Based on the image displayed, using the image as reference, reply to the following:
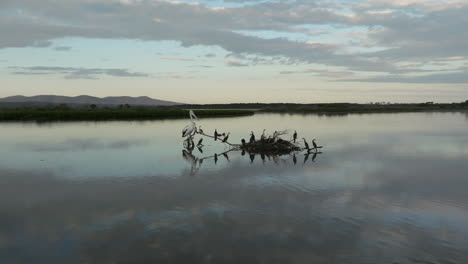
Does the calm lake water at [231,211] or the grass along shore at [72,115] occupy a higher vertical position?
the grass along shore at [72,115]

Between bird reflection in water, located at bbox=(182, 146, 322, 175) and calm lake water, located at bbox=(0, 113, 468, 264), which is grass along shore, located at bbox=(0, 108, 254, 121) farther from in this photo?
calm lake water, located at bbox=(0, 113, 468, 264)

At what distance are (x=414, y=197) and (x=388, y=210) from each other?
1526mm

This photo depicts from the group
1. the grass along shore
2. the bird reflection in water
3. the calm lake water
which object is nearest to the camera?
the calm lake water

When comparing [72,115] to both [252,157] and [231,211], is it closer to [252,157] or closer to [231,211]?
[252,157]

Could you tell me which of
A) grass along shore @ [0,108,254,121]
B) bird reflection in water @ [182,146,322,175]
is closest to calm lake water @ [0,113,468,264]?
bird reflection in water @ [182,146,322,175]

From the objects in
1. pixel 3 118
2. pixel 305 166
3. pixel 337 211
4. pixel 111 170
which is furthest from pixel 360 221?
pixel 3 118

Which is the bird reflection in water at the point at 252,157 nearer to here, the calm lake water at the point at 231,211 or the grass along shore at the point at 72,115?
the calm lake water at the point at 231,211

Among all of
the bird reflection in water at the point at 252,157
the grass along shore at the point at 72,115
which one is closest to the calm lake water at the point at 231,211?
the bird reflection in water at the point at 252,157

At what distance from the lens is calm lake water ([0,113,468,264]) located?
5.52 metres

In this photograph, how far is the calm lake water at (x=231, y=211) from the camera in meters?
5.52

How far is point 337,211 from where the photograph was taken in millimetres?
7492

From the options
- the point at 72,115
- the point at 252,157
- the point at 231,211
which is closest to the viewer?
the point at 231,211

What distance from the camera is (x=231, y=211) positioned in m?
7.52

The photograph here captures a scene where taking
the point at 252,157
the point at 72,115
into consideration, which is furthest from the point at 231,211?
the point at 72,115
